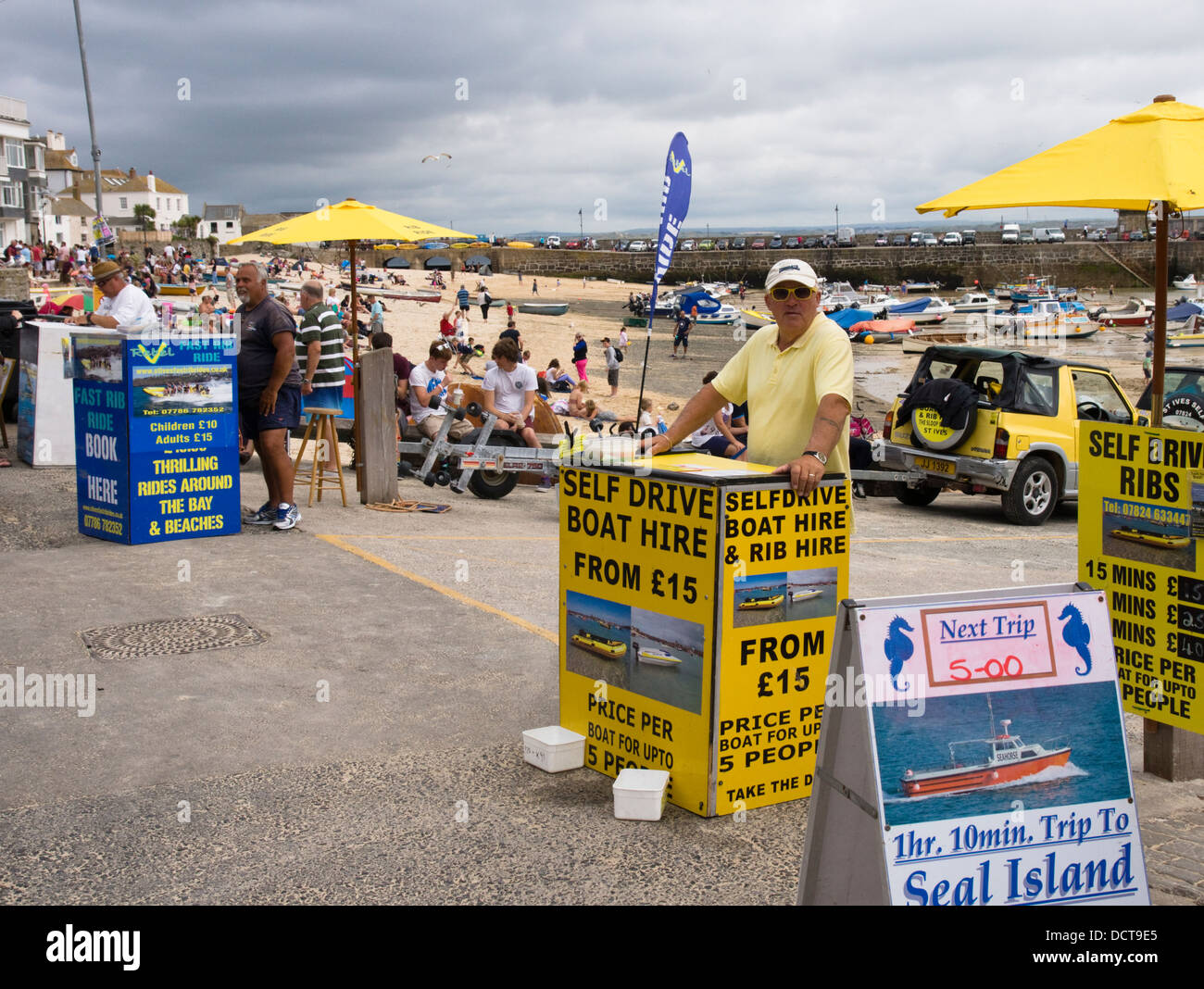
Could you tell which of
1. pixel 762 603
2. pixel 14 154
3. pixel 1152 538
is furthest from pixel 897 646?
pixel 14 154

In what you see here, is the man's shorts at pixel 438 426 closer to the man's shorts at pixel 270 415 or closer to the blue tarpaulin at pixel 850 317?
the man's shorts at pixel 270 415

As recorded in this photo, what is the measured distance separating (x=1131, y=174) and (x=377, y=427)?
7163 millimetres

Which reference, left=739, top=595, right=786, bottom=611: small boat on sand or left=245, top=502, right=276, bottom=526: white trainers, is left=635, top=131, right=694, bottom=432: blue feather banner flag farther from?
left=739, top=595, right=786, bottom=611: small boat on sand

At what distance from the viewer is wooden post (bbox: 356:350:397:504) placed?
10508 millimetres

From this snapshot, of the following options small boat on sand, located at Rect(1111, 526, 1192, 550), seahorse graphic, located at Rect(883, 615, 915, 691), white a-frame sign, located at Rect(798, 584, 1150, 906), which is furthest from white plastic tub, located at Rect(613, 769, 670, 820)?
small boat on sand, located at Rect(1111, 526, 1192, 550)

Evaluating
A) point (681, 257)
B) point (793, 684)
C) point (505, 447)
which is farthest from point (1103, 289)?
point (793, 684)

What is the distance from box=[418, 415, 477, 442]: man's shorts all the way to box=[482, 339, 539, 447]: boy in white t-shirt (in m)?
0.49

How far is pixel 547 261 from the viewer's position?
378ft

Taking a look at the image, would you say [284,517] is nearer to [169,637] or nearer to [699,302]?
[169,637]

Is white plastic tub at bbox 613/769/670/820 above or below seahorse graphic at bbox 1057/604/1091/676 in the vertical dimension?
below

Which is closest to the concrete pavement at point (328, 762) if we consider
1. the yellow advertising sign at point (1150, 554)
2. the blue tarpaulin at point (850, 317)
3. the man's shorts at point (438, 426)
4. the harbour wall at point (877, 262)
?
the yellow advertising sign at point (1150, 554)

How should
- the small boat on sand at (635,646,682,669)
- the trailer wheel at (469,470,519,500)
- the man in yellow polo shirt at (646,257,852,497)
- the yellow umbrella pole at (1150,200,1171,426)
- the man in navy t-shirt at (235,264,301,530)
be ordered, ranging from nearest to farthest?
1. the small boat on sand at (635,646,682,669)
2. the man in yellow polo shirt at (646,257,852,497)
3. the yellow umbrella pole at (1150,200,1171,426)
4. the man in navy t-shirt at (235,264,301,530)
5. the trailer wheel at (469,470,519,500)

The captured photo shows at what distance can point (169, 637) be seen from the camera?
20.4ft

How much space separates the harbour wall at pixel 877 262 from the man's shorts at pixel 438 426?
9542cm
